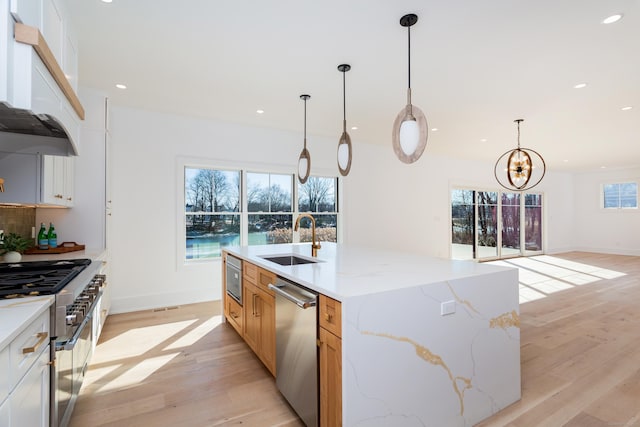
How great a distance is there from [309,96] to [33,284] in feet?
10.2

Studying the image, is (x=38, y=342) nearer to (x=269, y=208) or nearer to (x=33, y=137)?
(x=33, y=137)

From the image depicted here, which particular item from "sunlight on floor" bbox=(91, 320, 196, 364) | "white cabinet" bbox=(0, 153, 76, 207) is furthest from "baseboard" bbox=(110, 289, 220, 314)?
"white cabinet" bbox=(0, 153, 76, 207)

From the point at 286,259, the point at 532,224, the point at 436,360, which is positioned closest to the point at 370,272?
the point at 436,360

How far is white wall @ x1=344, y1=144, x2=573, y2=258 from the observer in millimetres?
6078

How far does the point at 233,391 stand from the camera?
7.40 feet

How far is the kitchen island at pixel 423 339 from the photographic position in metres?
1.48

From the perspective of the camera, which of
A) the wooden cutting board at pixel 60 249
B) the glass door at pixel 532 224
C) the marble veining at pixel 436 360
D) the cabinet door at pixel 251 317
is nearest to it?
the marble veining at pixel 436 360

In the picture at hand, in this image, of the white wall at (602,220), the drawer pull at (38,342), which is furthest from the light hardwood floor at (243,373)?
the white wall at (602,220)

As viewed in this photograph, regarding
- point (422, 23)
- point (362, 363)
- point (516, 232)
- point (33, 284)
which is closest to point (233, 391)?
point (362, 363)

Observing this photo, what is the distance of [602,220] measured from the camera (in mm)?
9922

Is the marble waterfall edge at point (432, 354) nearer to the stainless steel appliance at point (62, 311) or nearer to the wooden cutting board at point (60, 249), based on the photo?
the stainless steel appliance at point (62, 311)

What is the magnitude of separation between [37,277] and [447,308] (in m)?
2.42

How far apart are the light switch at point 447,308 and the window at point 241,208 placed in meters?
3.54

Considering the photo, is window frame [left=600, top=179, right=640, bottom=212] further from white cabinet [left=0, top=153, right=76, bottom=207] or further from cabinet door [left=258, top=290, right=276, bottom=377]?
white cabinet [left=0, top=153, right=76, bottom=207]
